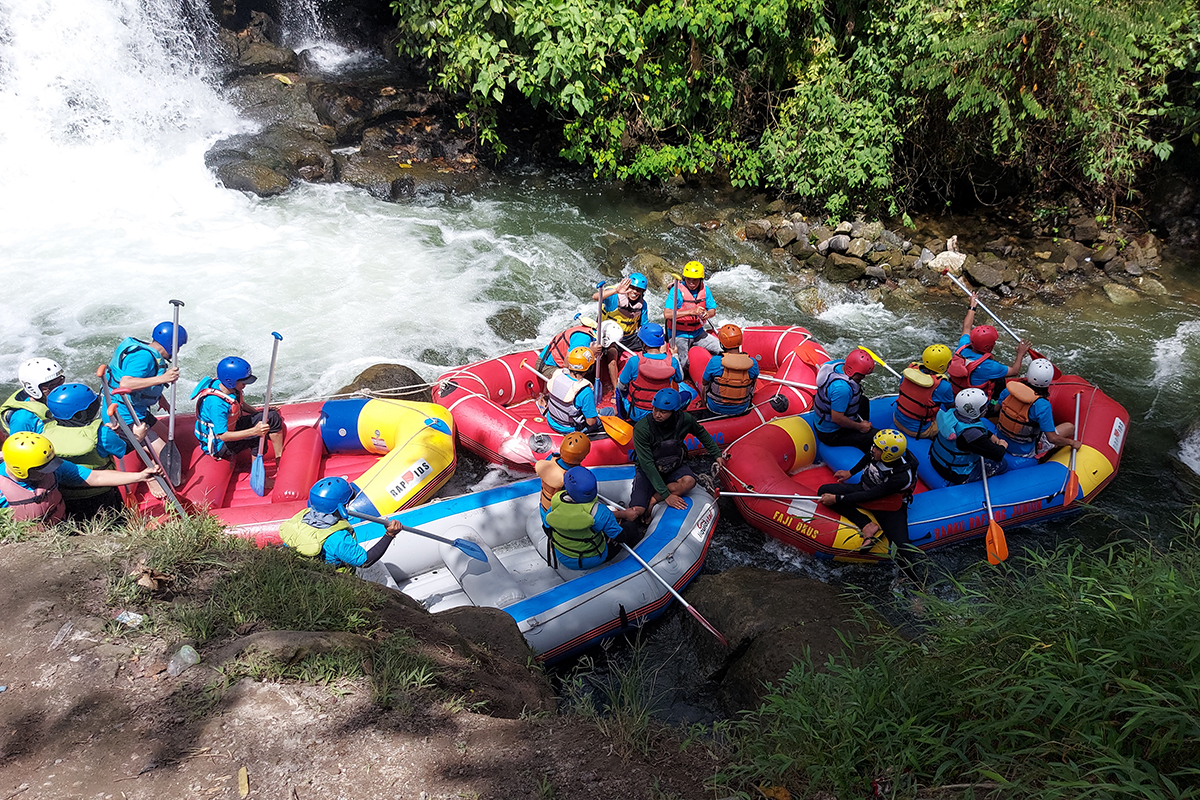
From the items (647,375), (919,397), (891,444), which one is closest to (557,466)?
(647,375)

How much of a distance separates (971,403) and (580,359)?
2911 mm

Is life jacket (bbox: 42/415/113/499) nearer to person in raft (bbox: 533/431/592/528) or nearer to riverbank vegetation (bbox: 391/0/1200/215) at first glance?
person in raft (bbox: 533/431/592/528)

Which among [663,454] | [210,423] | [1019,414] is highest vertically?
[1019,414]

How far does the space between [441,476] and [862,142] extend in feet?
25.3

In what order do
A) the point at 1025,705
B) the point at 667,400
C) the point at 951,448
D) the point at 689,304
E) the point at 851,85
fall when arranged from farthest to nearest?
1. the point at 851,85
2. the point at 689,304
3. the point at 951,448
4. the point at 667,400
5. the point at 1025,705

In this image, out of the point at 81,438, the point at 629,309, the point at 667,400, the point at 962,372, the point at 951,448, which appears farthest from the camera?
the point at 629,309

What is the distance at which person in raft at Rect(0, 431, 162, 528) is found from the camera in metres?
4.23

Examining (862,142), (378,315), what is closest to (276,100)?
(378,315)

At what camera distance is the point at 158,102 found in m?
12.3

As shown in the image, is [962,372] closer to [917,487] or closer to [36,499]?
[917,487]

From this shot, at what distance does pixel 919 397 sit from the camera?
20.3 feet

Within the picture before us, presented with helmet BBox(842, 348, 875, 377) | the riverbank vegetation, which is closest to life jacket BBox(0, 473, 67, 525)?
helmet BBox(842, 348, 875, 377)

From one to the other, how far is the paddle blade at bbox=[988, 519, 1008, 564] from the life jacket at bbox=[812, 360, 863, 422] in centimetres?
123

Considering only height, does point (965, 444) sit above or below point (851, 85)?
below
